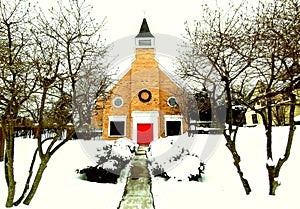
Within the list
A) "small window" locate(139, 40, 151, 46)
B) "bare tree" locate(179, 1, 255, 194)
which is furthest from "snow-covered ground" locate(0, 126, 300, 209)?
"small window" locate(139, 40, 151, 46)

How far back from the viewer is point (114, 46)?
9.51 meters

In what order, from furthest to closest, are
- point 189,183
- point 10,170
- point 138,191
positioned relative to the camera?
1. point 189,183
2. point 138,191
3. point 10,170

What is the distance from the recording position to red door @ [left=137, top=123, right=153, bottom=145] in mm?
19469

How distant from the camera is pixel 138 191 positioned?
6.79 metres

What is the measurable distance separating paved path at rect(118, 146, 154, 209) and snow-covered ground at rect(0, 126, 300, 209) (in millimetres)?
173

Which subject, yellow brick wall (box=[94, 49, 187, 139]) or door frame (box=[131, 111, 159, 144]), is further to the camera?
yellow brick wall (box=[94, 49, 187, 139])

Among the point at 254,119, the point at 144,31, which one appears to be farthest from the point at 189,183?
the point at 254,119

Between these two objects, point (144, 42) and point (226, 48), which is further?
point (144, 42)

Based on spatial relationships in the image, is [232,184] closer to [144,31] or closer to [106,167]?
[106,167]

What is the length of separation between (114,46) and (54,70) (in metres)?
4.64

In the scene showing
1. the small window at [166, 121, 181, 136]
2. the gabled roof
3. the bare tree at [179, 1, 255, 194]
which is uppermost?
the gabled roof

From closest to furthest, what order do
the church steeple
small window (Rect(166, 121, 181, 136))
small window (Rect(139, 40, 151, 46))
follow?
small window (Rect(166, 121, 181, 136)), the church steeple, small window (Rect(139, 40, 151, 46))

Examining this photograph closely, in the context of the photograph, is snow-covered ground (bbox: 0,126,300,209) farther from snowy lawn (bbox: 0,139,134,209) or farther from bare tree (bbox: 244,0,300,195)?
bare tree (bbox: 244,0,300,195)

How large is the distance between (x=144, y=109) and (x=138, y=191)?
1326cm
